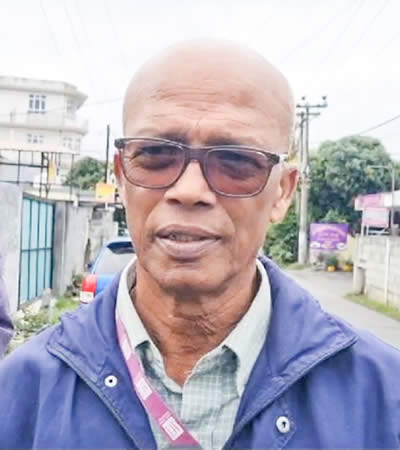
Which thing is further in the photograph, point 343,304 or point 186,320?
point 343,304

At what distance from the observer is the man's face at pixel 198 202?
1.65 metres

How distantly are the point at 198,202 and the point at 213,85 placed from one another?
0.98 ft

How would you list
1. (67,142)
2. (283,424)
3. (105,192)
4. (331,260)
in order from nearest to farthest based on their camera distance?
(283,424) < (105,192) < (331,260) < (67,142)

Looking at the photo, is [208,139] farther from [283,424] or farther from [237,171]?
[283,424]

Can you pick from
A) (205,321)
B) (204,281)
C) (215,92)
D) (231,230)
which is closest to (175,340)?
(205,321)

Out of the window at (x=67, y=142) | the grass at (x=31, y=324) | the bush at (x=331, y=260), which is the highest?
the window at (x=67, y=142)

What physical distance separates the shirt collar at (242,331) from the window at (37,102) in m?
64.2

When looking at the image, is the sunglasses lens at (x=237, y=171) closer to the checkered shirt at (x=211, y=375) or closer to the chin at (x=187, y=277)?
the chin at (x=187, y=277)

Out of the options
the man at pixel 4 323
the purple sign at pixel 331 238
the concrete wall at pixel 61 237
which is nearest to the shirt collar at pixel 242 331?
the man at pixel 4 323

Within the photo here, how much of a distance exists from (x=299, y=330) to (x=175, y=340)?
0.32m

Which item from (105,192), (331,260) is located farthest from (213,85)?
(331,260)

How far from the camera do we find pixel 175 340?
1.81 metres

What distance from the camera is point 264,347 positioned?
1.72 m

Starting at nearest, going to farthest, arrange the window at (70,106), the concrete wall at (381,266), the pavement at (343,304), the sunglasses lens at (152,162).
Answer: the sunglasses lens at (152,162) → the pavement at (343,304) → the concrete wall at (381,266) → the window at (70,106)
